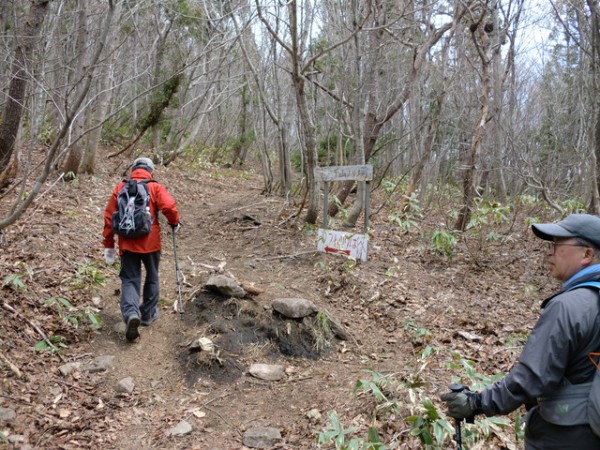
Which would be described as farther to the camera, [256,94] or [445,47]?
[256,94]

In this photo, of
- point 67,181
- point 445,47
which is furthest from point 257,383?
point 445,47

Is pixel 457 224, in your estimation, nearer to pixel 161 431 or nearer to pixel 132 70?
pixel 161 431

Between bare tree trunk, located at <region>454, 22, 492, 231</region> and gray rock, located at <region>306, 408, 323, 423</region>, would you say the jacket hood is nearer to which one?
gray rock, located at <region>306, 408, 323, 423</region>

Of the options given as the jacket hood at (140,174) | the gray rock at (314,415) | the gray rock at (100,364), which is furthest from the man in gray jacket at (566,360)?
the jacket hood at (140,174)

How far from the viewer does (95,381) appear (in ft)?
14.8

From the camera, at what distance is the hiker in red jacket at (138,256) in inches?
203

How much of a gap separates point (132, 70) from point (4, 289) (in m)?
12.4

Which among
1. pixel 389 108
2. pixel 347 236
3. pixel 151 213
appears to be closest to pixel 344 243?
pixel 347 236

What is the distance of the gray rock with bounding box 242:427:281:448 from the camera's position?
3880 millimetres

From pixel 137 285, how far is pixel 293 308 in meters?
1.79

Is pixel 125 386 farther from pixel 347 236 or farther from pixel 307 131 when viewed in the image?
pixel 307 131

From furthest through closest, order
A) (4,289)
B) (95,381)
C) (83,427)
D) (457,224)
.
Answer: (457,224) → (4,289) → (95,381) → (83,427)

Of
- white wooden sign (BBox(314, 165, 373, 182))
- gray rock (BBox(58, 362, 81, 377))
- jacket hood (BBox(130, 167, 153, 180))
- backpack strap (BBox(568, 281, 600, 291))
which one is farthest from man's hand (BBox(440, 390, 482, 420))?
white wooden sign (BBox(314, 165, 373, 182))

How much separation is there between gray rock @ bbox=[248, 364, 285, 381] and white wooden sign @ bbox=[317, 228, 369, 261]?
8.46 ft
